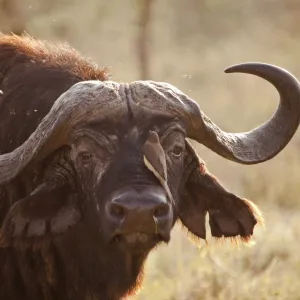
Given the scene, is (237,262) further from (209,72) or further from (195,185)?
(209,72)

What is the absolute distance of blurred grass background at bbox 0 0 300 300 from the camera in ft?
29.6

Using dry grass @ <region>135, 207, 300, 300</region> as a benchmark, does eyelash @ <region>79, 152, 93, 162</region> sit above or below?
above

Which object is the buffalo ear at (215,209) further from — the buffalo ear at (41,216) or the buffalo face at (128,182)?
the buffalo ear at (41,216)

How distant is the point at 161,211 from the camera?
5.54m

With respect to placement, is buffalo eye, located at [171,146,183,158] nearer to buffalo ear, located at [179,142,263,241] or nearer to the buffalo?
the buffalo

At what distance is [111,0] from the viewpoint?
91.9 ft

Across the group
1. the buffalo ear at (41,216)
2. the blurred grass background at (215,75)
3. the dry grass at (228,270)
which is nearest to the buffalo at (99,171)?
the buffalo ear at (41,216)

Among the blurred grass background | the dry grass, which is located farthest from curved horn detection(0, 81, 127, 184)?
the dry grass

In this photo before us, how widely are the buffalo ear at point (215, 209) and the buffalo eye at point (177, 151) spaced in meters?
0.44

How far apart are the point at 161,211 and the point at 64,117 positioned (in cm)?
83

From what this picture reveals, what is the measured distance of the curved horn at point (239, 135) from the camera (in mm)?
6086

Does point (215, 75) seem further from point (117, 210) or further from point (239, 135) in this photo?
point (117, 210)

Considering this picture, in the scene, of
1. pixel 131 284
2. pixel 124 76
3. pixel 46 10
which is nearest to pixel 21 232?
pixel 131 284

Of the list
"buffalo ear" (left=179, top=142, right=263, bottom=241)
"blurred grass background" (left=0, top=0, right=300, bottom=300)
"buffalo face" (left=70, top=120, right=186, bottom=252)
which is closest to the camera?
"buffalo face" (left=70, top=120, right=186, bottom=252)
